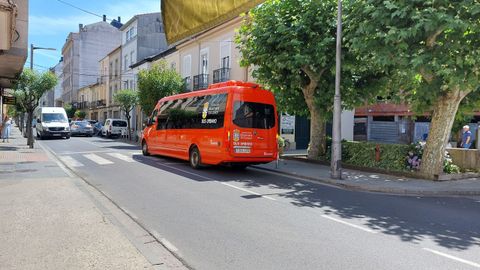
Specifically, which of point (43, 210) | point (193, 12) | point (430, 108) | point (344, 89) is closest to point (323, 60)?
point (344, 89)

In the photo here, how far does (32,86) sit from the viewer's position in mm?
23641

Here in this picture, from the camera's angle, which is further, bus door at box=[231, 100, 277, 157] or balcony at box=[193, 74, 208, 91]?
balcony at box=[193, 74, 208, 91]

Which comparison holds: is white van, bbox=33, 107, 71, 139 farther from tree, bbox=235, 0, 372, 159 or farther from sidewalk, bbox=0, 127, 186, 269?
sidewalk, bbox=0, 127, 186, 269

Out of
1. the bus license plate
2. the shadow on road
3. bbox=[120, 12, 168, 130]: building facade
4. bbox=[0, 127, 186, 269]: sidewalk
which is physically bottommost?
the shadow on road

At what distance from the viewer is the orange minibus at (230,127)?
13305 millimetres

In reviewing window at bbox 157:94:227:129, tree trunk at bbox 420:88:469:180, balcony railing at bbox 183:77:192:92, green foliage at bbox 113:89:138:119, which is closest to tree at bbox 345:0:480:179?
tree trunk at bbox 420:88:469:180

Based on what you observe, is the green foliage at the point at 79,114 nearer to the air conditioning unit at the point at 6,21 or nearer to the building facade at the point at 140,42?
the building facade at the point at 140,42

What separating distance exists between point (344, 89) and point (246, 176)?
207 inches

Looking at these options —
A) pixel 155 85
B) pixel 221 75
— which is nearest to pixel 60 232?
pixel 221 75

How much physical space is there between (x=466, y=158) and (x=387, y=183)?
14.8 feet

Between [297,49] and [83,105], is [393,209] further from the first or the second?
[83,105]

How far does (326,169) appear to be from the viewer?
49.1 ft

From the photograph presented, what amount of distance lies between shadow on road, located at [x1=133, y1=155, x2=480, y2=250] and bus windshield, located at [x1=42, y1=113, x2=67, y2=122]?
23706 mm

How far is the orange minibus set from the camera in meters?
13.3
